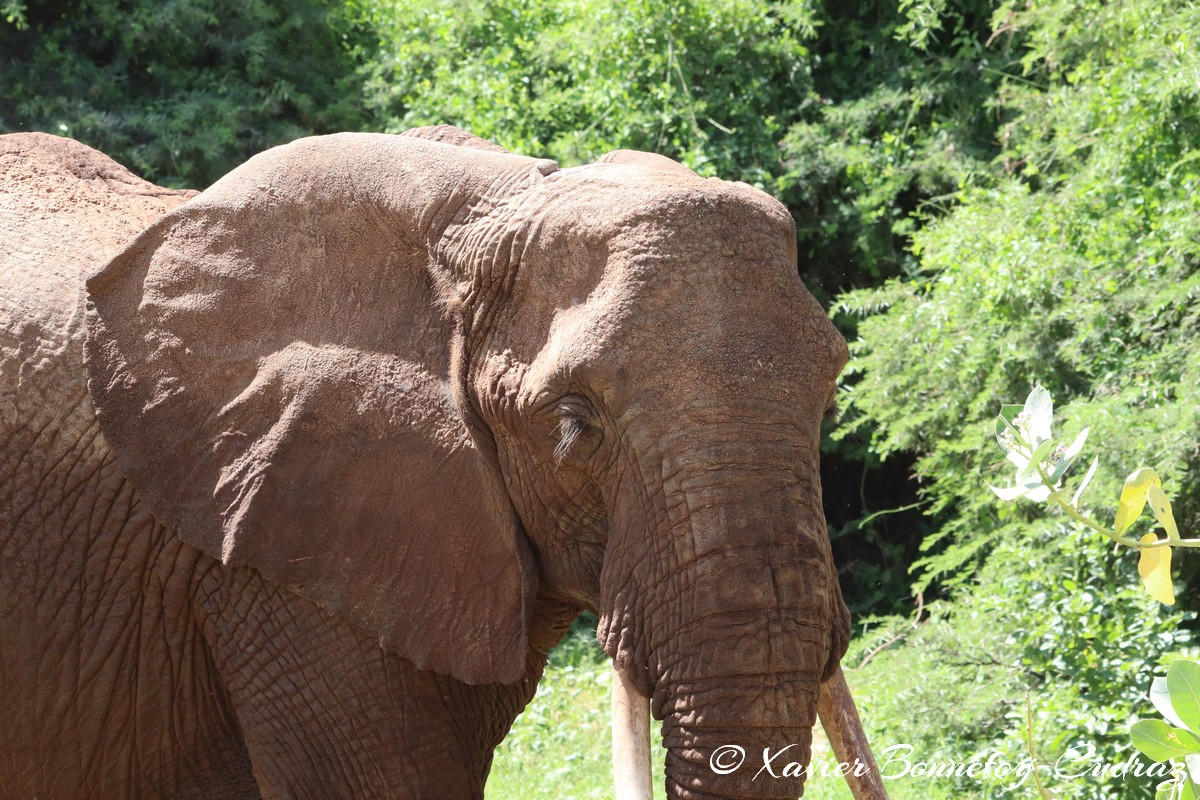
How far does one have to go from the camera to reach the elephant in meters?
2.70

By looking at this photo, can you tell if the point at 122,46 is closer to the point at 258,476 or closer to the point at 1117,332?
the point at 1117,332

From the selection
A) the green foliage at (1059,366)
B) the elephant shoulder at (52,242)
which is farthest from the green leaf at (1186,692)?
the green foliage at (1059,366)

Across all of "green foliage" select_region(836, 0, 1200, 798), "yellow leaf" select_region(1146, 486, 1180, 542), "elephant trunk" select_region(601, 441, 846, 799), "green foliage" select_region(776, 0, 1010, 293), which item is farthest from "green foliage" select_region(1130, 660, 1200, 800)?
"green foliage" select_region(776, 0, 1010, 293)

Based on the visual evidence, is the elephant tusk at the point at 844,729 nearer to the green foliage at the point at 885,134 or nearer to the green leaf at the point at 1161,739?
the green leaf at the point at 1161,739

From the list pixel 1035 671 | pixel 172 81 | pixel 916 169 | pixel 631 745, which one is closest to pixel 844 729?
pixel 631 745

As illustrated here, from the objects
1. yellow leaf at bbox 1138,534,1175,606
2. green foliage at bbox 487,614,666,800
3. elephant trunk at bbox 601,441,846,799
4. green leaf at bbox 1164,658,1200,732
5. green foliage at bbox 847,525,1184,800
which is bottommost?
green foliage at bbox 487,614,666,800

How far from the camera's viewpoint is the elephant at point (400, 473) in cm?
270

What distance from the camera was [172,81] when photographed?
10281mm

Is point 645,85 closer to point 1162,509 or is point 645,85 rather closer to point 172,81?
point 172,81

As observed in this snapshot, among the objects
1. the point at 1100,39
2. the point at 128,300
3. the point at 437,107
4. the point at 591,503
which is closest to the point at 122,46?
the point at 437,107

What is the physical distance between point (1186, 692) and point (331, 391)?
214cm

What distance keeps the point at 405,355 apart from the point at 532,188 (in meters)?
0.44

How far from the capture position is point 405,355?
10.1 ft

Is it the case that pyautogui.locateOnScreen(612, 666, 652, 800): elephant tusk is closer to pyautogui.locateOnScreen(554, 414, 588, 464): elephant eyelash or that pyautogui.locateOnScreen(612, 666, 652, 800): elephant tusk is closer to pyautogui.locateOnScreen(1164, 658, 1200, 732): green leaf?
pyautogui.locateOnScreen(554, 414, 588, 464): elephant eyelash
